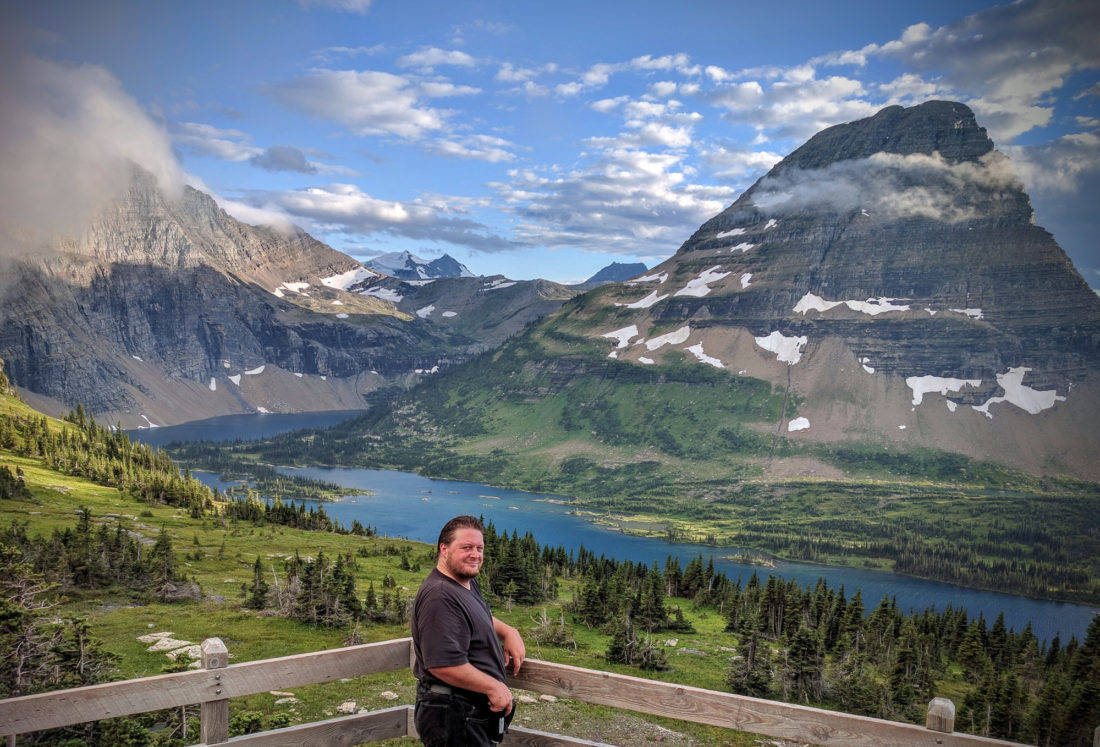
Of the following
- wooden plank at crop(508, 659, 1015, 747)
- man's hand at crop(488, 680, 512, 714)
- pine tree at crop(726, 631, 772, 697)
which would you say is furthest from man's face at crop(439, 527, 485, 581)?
pine tree at crop(726, 631, 772, 697)

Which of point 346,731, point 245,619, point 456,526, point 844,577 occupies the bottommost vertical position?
point 844,577

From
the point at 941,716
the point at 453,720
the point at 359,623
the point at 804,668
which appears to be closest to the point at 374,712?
the point at 453,720

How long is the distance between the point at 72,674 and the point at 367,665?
1380 cm

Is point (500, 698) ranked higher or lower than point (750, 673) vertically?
higher

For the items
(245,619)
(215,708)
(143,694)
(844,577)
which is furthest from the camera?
(844,577)

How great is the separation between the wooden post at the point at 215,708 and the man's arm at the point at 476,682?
2440 millimetres

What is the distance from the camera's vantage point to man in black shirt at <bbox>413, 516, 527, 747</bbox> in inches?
272

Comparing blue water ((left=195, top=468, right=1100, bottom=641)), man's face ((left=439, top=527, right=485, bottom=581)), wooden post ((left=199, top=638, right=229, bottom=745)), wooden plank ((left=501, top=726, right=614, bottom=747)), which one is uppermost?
man's face ((left=439, top=527, right=485, bottom=581))

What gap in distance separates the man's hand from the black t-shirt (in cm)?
36

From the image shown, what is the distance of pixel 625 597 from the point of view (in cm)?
6372

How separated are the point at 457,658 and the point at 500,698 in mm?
593

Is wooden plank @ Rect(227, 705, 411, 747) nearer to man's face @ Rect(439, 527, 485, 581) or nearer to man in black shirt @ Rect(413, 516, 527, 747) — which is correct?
man in black shirt @ Rect(413, 516, 527, 747)

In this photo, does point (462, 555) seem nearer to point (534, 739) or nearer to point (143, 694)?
point (534, 739)

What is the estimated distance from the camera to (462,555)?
7.44 metres
